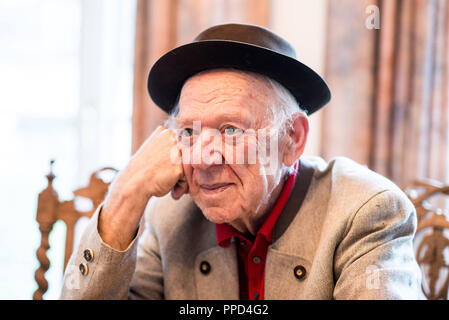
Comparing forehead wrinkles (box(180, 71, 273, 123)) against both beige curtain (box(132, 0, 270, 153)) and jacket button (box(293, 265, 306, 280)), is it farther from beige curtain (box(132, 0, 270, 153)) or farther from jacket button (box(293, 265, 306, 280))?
beige curtain (box(132, 0, 270, 153))

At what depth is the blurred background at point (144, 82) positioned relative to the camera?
2127 millimetres

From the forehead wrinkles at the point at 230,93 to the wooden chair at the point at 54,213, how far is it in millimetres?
552

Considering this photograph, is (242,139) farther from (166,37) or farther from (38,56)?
(38,56)

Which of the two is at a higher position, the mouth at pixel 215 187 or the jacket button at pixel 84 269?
the mouth at pixel 215 187

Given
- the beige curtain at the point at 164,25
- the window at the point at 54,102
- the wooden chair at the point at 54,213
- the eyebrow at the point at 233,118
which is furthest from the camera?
the window at the point at 54,102

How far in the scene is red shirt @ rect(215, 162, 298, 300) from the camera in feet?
3.97

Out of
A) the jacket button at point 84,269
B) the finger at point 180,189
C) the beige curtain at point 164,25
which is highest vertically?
the beige curtain at point 164,25

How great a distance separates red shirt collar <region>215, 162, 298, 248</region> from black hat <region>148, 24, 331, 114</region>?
29cm

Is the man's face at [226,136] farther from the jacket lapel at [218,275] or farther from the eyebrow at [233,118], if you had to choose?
the jacket lapel at [218,275]

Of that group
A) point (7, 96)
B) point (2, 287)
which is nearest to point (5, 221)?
point (2, 287)

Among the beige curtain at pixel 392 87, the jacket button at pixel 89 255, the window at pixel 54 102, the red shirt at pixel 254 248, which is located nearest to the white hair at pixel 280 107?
the red shirt at pixel 254 248

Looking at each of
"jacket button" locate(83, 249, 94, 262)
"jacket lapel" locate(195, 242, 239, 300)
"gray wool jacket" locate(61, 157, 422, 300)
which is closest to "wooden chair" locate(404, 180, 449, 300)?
"gray wool jacket" locate(61, 157, 422, 300)
